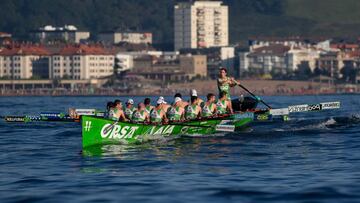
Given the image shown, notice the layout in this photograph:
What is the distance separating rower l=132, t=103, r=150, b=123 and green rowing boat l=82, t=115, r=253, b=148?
1.61 ft

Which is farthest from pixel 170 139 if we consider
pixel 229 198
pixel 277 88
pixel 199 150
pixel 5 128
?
pixel 277 88

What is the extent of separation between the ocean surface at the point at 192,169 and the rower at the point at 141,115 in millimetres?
1016

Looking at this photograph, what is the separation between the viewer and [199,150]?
35531 millimetres

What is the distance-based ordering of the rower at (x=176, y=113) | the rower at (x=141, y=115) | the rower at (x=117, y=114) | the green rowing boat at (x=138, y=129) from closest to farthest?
the green rowing boat at (x=138, y=129), the rower at (x=117, y=114), the rower at (x=141, y=115), the rower at (x=176, y=113)

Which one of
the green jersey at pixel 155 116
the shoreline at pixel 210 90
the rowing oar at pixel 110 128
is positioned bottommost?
the rowing oar at pixel 110 128

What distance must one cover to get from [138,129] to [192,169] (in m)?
8.01

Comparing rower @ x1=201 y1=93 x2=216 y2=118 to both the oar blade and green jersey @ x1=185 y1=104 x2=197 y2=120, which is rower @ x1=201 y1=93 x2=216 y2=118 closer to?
green jersey @ x1=185 y1=104 x2=197 y2=120

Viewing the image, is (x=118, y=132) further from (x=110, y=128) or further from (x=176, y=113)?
(x=176, y=113)

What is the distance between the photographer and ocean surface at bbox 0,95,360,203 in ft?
85.3

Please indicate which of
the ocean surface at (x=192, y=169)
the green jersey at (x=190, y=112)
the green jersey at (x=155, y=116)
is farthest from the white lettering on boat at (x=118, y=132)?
the green jersey at (x=190, y=112)

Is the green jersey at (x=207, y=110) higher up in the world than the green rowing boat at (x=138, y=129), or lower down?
higher up

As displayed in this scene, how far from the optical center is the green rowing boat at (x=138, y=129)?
36219 mm

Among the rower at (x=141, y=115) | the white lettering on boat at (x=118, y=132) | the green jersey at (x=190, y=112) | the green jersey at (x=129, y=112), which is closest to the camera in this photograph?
the white lettering on boat at (x=118, y=132)

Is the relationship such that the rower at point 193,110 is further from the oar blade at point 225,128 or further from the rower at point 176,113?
the oar blade at point 225,128
